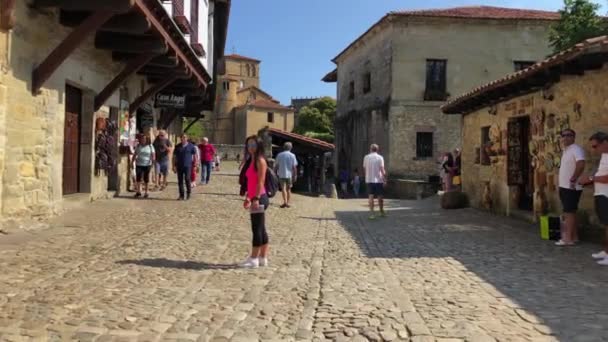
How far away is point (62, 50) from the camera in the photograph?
7.96 m

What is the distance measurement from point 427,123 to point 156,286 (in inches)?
932

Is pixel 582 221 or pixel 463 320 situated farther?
pixel 582 221

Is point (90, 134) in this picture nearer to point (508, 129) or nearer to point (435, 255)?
point (435, 255)

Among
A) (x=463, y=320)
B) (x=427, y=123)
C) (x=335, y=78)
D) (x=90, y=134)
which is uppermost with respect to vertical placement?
(x=335, y=78)

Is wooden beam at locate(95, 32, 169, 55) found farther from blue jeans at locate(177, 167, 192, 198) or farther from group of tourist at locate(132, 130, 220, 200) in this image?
blue jeans at locate(177, 167, 192, 198)

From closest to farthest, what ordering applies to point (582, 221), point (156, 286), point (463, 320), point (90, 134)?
1. point (463, 320)
2. point (156, 286)
3. point (582, 221)
4. point (90, 134)

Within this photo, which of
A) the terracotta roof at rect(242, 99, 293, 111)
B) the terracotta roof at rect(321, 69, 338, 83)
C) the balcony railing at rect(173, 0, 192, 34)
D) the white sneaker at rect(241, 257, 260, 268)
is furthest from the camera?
the terracotta roof at rect(242, 99, 293, 111)

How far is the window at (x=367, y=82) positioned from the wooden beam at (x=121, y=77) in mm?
20764

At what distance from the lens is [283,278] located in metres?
5.77

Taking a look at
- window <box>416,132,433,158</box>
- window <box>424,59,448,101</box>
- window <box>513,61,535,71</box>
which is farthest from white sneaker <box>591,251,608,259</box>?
window <box>513,61,535,71</box>

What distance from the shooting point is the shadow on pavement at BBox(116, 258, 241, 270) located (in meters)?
6.10

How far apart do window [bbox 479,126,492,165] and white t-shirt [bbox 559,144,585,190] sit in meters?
5.15

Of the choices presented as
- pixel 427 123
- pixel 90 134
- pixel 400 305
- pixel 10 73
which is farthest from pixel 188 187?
pixel 427 123

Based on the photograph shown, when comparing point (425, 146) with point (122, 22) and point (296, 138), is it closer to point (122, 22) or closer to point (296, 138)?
point (296, 138)
